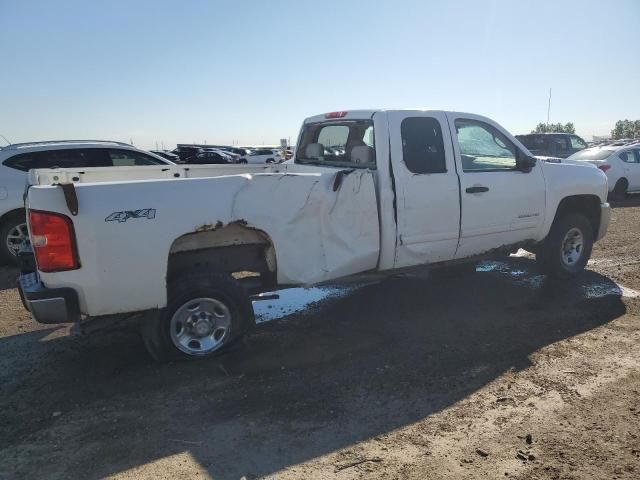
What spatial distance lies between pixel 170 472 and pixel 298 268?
191 cm

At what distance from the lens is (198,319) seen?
3.98 meters

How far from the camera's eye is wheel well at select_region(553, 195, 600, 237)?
6043 millimetres

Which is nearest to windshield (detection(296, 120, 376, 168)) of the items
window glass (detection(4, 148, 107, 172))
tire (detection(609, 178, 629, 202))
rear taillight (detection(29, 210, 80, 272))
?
rear taillight (detection(29, 210, 80, 272))

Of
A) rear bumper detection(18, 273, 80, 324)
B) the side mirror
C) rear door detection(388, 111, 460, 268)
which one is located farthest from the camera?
the side mirror

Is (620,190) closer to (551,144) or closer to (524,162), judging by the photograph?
(551,144)

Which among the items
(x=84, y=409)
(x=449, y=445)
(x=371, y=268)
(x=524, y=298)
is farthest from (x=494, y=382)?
(x=84, y=409)

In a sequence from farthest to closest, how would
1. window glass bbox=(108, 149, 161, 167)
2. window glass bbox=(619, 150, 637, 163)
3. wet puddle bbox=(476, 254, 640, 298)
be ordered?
window glass bbox=(619, 150, 637, 163)
window glass bbox=(108, 149, 161, 167)
wet puddle bbox=(476, 254, 640, 298)

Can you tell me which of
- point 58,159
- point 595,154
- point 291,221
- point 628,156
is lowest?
point 291,221

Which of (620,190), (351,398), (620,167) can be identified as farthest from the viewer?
(620,190)

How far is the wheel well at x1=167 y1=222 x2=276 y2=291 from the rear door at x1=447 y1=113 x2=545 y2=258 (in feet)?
7.00

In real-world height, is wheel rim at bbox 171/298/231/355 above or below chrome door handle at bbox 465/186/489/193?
below

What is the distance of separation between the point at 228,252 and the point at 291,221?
61 cm

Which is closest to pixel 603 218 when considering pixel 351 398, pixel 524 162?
pixel 524 162

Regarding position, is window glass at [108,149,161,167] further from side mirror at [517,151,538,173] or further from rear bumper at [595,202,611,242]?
rear bumper at [595,202,611,242]
